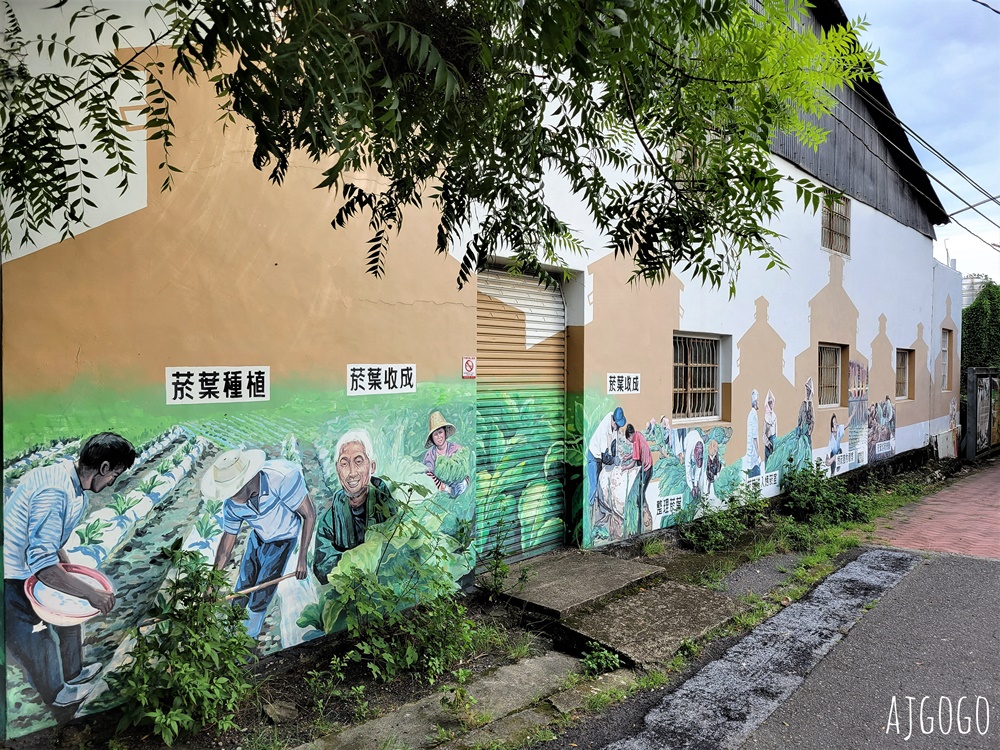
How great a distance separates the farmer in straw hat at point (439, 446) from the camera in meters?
4.73

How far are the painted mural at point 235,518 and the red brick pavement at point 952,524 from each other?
584 cm

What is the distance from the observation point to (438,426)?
4.80m

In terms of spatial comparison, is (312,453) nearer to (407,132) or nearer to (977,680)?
(407,132)

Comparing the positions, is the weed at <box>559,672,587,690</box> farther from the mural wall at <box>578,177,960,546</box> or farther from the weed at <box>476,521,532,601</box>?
the mural wall at <box>578,177,960,546</box>

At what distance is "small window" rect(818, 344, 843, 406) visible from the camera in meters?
10.6

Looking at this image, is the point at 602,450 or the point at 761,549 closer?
the point at 602,450

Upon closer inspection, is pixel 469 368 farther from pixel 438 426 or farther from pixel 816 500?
pixel 816 500

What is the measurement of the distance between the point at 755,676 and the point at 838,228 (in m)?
8.84

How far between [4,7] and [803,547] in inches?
311

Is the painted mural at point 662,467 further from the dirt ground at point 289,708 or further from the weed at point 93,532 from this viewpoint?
the weed at point 93,532

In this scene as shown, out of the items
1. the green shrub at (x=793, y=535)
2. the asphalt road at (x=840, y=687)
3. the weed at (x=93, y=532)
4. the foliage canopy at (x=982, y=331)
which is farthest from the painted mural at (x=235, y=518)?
the foliage canopy at (x=982, y=331)

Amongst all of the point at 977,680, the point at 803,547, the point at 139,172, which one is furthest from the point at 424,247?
the point at 803,547

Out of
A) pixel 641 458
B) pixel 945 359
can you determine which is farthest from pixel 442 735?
pixel 945 359

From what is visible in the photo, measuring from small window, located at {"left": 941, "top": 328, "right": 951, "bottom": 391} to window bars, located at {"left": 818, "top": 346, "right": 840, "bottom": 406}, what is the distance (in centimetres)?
675
